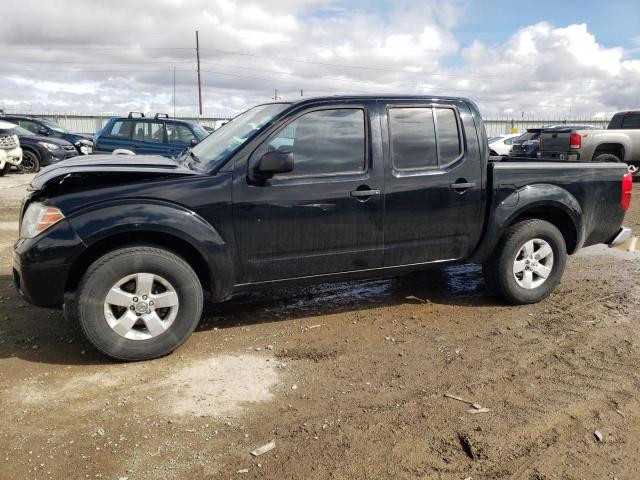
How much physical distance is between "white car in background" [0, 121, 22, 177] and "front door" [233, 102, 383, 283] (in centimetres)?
1361

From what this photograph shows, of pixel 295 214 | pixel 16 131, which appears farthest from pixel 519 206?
pixel 16 131

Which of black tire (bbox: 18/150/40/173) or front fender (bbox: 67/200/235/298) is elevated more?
black tire (bbox: 18/150/40/173)

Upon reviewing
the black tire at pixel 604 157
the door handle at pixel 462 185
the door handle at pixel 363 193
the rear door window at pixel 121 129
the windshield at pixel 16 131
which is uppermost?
the windshield at pixel 16 131

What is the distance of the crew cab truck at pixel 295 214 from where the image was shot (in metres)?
3.74

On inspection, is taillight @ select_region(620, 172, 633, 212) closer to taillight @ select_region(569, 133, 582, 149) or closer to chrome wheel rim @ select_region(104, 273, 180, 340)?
chrome wheel rim @ select_region(104, 273, 180, 340)

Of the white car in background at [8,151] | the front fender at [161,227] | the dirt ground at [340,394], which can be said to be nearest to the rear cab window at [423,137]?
the dirt ground at [340,394]

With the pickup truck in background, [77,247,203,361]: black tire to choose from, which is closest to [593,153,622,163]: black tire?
the pickup truck in background

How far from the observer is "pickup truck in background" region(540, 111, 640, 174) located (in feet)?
45.2

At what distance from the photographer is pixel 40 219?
3689 mm

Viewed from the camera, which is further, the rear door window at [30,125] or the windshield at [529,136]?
the rear door window at [30,125]

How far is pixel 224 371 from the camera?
150 inches

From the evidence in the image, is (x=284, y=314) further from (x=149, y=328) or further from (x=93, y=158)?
(x=93, y=158)

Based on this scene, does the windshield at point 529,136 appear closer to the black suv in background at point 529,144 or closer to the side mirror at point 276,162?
the black suv in background at point 529,144

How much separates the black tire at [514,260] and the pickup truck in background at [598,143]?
368 inches
